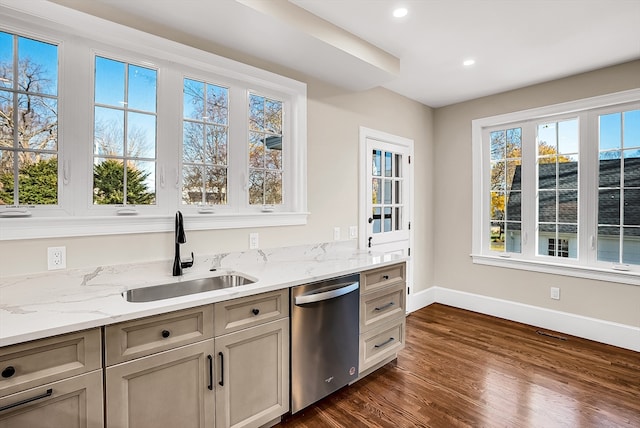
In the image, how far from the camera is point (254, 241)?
2.49m

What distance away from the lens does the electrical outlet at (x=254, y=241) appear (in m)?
2.47

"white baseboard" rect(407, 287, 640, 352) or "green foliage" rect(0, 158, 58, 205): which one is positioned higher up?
"green foliage" rect(0, 158, 58, 205)

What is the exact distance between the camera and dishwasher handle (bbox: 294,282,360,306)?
1959 mm

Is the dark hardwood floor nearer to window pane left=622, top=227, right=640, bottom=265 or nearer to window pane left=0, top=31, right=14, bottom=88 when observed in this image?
window pane left=622, top=227, right=640, bottom=265

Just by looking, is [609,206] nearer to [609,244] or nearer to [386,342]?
[609,244]

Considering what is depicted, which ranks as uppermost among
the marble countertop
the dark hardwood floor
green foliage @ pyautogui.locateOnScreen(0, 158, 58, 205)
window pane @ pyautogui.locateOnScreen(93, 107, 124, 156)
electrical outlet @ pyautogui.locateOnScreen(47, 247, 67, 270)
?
window pane @ pyautogui.locateOnScreen(93, 107, 124, 156)

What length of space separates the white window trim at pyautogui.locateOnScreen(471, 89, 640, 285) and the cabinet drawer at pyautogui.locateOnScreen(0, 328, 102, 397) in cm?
395

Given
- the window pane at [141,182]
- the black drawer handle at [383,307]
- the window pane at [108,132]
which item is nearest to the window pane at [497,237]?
the black drawer handle at [383,307]

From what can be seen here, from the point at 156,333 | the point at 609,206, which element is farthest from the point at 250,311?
the point at 609,206

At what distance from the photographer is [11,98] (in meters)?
1.65

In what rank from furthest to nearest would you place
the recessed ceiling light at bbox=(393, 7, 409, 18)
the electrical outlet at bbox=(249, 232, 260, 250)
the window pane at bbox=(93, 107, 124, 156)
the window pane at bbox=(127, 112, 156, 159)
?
the electrical outlet at bbox=(249, 232, 260, 250) → the recessed ceiling light at bbox=(393, 7, 409, 18) → the window pane at bbox=(127, 112, 156, 159) → the window pane at bbox=(93, 107, 124, 156)

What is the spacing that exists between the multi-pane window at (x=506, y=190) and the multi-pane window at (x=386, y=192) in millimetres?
1164

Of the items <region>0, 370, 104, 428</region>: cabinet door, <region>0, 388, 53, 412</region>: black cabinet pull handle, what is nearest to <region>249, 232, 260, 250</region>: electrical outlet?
<region>0, 370, 104, 428</region>: cabinet door

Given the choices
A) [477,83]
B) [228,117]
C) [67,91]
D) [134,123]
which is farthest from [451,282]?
[67,91]
